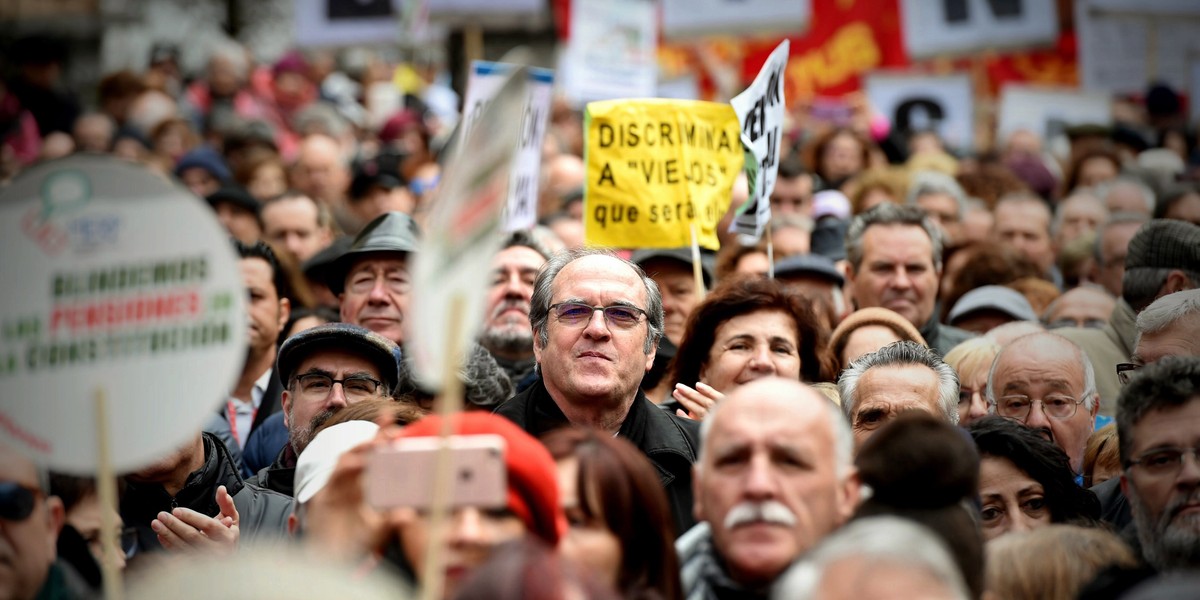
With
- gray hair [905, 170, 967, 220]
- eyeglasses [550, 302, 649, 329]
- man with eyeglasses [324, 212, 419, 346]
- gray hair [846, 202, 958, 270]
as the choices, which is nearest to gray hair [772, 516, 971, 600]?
eyeglasses [550, 302, 649, 329]

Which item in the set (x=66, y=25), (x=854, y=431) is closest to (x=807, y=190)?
(x=854, y=431)

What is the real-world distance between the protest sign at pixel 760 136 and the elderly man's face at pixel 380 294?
4.95ft

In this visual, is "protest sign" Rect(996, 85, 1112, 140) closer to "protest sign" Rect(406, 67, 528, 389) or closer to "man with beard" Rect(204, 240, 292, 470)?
"man with beard" Rect(204, 240, 292, 470)

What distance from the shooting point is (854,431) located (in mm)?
5426

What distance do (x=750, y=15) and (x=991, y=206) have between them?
3.15m

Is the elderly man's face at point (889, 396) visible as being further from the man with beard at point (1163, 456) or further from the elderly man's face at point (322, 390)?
the elderly man's face at point (322, 390)

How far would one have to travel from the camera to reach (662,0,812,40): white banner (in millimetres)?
13242

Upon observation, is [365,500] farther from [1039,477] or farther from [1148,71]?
[1148,71]

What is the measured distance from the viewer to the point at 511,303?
7.04 meters

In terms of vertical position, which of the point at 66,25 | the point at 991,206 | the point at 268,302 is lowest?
the point at 991,206

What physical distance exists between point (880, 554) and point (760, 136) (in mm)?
4372

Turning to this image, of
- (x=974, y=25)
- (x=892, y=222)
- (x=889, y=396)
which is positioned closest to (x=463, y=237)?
(x=889, y=396)

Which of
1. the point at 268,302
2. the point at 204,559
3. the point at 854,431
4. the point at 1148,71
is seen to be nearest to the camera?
the point at 204,559

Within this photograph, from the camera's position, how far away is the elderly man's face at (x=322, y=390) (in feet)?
18.8
